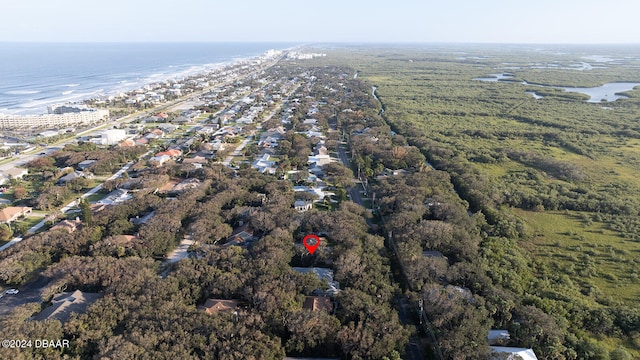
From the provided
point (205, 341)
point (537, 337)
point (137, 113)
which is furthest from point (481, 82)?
point (205, 341)

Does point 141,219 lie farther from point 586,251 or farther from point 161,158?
point 586,251

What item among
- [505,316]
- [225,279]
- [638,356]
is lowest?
[638,356]

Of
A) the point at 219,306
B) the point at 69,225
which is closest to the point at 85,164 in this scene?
the point at 69,225

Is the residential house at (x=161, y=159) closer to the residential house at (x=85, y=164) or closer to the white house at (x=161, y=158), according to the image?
the white house at (x=161, y=158)

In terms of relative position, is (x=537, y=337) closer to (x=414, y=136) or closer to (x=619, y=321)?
(x=619, y=321)

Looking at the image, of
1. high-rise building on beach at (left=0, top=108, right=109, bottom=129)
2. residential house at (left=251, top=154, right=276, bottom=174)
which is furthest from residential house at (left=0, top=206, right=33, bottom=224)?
high-rise building on beach at (left=0, top=108, right=109, bottom=129)

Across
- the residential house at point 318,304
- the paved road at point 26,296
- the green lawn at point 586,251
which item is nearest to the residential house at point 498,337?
the residential house at point 318,304
